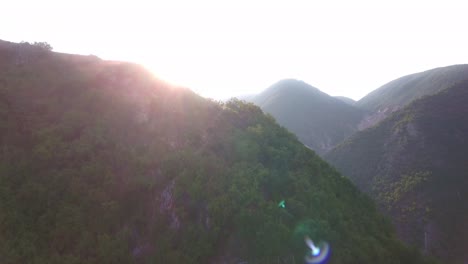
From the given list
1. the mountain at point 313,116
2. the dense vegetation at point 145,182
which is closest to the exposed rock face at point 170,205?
the dense vegetation at point 145,182

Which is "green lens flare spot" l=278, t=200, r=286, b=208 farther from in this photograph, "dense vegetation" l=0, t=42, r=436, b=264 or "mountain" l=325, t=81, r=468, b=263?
"mountain" l=325, t=81, r=468, b=263

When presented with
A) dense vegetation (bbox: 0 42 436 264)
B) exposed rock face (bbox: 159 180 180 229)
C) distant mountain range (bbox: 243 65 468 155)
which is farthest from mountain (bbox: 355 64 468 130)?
exposed rock face (bbox: 159 180 180 229)

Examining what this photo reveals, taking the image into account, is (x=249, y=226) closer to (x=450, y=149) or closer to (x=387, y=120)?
(x=450, y=149)

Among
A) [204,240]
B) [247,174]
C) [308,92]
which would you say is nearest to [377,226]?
[247,174]

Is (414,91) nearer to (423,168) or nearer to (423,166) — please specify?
(423,166)

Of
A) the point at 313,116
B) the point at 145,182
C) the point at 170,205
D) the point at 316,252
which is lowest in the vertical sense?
the point at 313,116

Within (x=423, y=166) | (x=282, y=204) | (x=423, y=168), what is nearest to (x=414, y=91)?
(x=423, y=166)

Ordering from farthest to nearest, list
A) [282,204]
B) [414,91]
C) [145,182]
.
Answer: [414,91], [282,204], [145,182]
